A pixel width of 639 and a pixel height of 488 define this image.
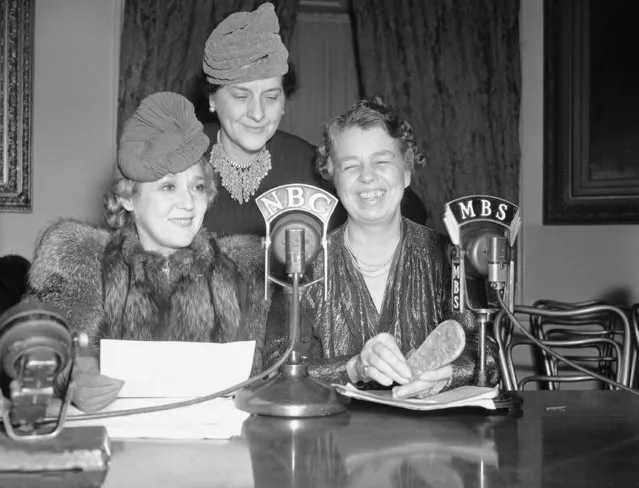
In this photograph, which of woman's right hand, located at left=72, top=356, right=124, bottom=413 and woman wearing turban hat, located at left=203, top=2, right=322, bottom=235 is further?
woman wearing turban hat, located at left=203, top=2, right=322, bottom=235

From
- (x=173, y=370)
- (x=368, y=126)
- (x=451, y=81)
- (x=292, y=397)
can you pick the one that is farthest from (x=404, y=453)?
(x=451, y=81)

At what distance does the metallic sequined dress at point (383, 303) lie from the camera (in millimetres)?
2167

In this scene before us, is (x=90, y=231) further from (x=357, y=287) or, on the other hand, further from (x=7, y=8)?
(x=7, y=8)

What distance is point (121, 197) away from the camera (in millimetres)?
2076

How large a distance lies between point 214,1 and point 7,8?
95 cm

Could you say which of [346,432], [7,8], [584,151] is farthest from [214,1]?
[346,432]

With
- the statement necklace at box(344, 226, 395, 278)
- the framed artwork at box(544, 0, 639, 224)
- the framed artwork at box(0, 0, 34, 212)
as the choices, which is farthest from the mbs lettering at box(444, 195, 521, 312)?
the framed artwork at box(0, 0, 34, 212)

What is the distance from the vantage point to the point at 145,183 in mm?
2039

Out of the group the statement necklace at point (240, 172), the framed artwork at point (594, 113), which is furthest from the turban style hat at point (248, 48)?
the framed artwork at point (594, 113)

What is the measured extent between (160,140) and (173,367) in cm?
62

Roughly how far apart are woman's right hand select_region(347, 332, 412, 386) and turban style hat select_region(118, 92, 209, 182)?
66 cm

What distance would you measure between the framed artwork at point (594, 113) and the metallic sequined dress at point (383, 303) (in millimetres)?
2063

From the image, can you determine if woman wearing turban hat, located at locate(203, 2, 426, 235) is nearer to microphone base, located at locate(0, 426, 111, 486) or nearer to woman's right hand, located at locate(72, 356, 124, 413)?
woman's right hand, located at locate(72, 356, 124, 413)

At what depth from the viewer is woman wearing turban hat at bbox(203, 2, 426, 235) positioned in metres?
2.64
